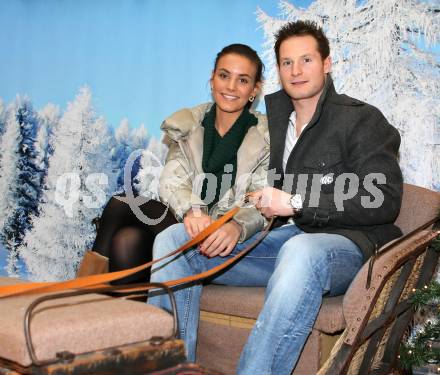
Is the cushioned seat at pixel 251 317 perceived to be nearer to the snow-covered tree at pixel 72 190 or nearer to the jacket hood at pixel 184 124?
the jacket hood at pixel 184 124

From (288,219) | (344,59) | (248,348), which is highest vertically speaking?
(344,59)

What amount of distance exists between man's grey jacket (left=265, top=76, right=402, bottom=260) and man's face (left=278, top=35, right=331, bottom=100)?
5cm

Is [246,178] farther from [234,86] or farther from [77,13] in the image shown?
[77,13]

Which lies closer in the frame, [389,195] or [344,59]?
[389,195]

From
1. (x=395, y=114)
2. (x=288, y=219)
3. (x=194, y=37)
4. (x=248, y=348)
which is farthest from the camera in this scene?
(x=194, y=37)

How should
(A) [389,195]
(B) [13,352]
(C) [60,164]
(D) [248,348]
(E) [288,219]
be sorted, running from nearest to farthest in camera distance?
(B) [13,352] < (D) [248,348] < (A) [389,195] < (E) [288,219] < (C) [60,164]

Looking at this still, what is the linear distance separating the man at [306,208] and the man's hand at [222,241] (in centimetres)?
2

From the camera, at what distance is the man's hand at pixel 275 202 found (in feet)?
7.04

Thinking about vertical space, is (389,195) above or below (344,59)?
below

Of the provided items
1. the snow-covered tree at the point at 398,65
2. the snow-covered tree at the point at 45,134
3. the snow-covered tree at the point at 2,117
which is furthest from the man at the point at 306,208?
the snow-covered tree at the point at 2,117

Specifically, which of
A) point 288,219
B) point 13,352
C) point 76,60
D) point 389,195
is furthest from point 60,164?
point 13,352

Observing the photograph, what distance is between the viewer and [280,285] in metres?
1.84

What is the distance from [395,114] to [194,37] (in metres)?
1.09

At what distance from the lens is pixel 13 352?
1.34 meters
